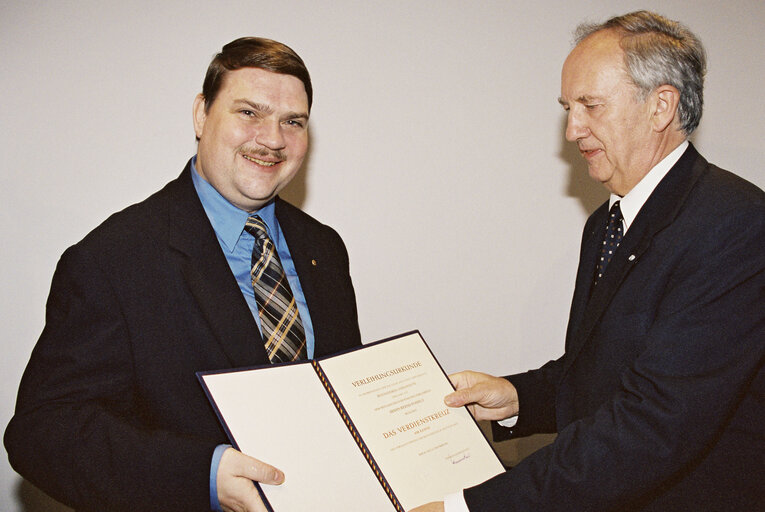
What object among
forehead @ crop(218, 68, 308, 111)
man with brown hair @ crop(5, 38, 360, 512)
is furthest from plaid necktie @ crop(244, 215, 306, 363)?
forehead @ crop(218, 68, 308, 111)

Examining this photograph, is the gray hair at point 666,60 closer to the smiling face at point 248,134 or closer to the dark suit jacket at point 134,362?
the smiling face at point 248,134

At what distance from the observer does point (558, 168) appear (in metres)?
3.02

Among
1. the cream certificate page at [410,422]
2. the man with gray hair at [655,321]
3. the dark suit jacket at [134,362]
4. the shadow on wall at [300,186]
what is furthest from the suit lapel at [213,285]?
the shadow on wall at [300,186]

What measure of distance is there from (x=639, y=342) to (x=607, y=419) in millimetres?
231

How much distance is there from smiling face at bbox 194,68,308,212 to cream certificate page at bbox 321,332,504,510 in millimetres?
623

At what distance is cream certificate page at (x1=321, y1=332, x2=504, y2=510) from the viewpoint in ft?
5.61

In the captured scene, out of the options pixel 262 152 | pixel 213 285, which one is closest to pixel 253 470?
pixel 213 285

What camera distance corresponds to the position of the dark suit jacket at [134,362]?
5.40 ft

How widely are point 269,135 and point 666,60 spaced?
1.23m

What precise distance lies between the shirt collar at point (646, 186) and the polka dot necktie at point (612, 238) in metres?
0.06

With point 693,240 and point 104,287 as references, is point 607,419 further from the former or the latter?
point 104,287

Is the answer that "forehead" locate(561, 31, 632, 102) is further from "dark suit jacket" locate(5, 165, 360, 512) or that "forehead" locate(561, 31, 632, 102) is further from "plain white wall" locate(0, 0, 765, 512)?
"dark suit jacket" locate(5, 165, 360, 512)

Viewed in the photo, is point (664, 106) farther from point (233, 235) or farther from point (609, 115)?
point (233, 235)

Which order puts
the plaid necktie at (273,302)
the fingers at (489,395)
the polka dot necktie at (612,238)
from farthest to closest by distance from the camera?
the fingers at (489,395)
the polka dot necktie at (612,238)
the plaid necktie at (273,302)
